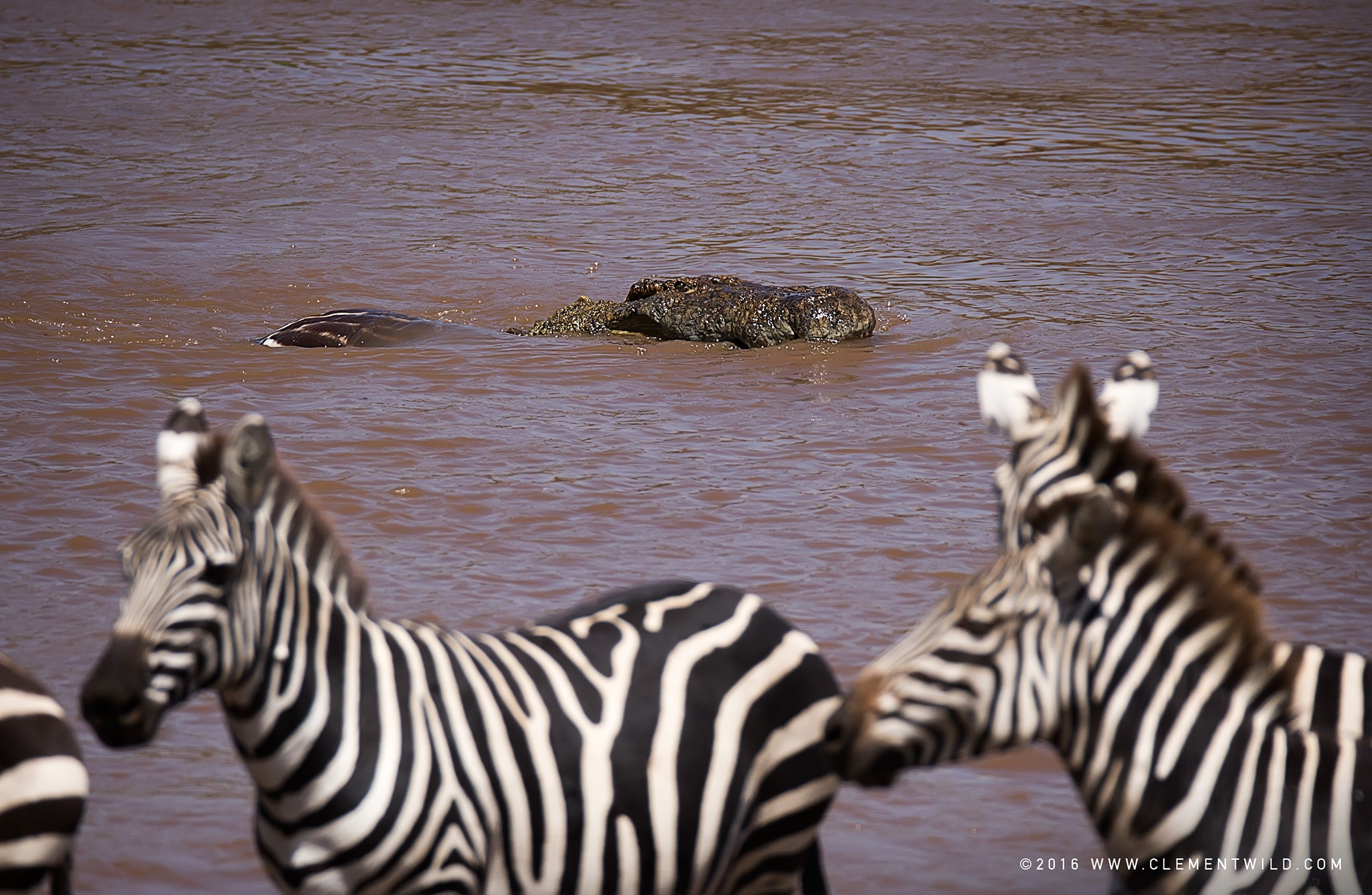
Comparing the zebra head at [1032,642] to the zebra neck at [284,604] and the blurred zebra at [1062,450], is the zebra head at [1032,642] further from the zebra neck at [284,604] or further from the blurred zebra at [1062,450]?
the zebra neck at [284,604]

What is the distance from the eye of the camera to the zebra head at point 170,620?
247 centimetres

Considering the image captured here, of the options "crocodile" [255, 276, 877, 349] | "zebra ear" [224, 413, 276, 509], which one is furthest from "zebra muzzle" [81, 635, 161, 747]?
"crocodile" [255, 276, 877, 349]

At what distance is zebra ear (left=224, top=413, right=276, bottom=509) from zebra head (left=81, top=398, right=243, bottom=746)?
0.01 m

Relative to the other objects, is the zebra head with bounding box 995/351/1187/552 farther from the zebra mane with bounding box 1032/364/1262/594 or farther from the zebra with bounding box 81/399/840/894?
the zebra with bounding box 81/399/840/894

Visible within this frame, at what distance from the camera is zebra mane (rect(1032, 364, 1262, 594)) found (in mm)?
2633

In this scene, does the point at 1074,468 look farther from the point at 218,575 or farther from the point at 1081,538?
the point at 218,575

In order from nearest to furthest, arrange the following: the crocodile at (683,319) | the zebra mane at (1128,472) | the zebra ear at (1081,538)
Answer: the zebra ear at (1081,538) → the zebra mane at (1128,472) → the crocodile at (683,319)

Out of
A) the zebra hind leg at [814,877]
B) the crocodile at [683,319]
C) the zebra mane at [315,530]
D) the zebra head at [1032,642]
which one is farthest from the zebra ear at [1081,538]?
the crocodile at [683,319]

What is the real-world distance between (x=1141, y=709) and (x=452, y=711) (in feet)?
4.33

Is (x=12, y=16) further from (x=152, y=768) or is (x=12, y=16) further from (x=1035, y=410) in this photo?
(x=1035, y=410)

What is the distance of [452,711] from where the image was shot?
283 centimetres

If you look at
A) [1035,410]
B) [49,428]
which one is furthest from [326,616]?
[49,428]

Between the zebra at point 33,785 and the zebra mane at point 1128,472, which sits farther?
the zebra at point 33,785

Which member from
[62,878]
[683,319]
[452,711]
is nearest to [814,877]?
[452,711]
